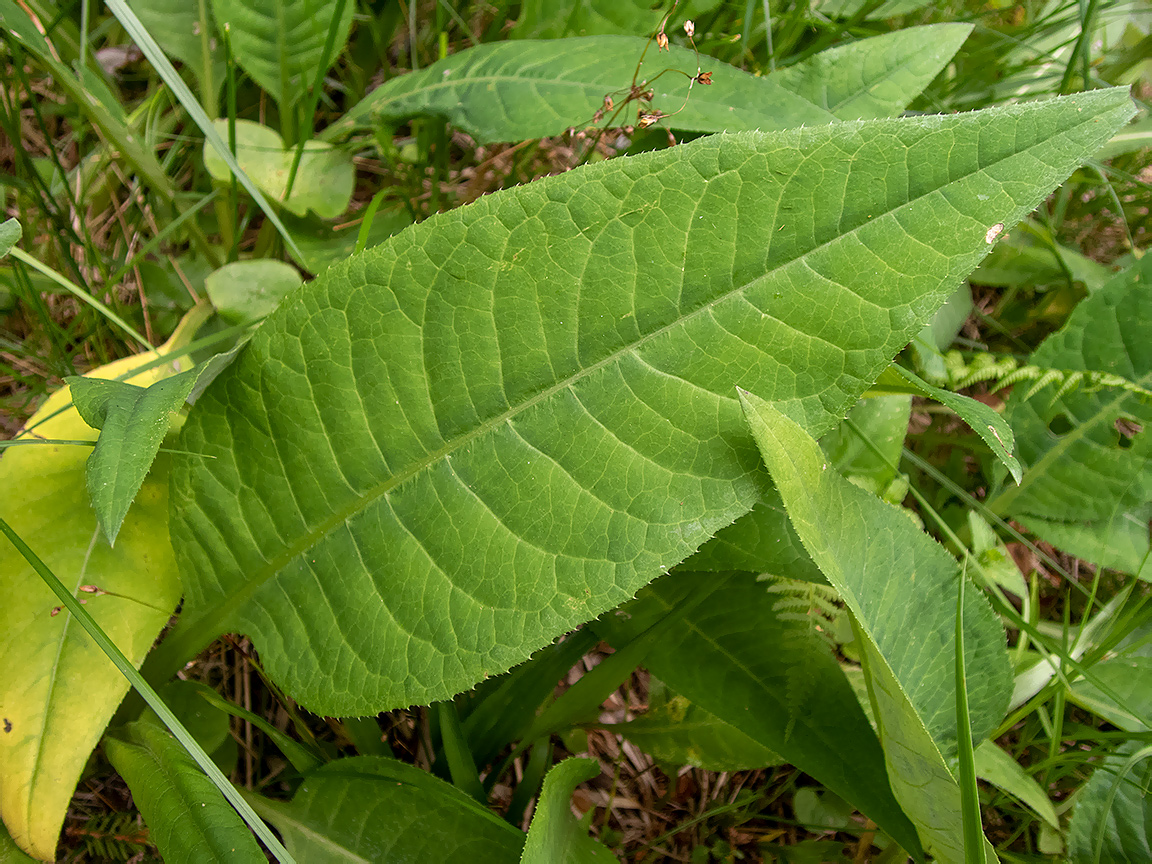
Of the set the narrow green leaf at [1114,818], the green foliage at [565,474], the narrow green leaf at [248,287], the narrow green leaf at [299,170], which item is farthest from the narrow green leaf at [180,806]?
the narrow green leaf at [1114,818]

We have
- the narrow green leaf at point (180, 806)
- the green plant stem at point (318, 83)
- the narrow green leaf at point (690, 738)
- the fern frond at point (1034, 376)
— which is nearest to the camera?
the narrow green leaf at point (180, 806)

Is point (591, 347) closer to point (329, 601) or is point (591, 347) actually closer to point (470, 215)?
point (470, 215)

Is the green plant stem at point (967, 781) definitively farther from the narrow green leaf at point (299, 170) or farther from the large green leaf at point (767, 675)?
the narrow green leaf at point (299, 170)

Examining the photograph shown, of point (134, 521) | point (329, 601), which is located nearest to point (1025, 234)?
point (329, 601)

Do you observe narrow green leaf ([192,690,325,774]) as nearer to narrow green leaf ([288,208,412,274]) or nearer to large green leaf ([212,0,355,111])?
narrow green leaf ([288,208,412,274])

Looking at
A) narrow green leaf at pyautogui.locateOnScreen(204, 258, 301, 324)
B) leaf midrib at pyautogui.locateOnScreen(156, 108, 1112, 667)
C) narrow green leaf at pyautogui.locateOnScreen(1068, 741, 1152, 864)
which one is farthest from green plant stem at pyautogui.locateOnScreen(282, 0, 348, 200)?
narrow green leaf at pyautogui.locateOnScreen(1068, 741, 1152, 864)

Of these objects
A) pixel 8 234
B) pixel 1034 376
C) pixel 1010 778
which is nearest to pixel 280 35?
pixel 8 234
